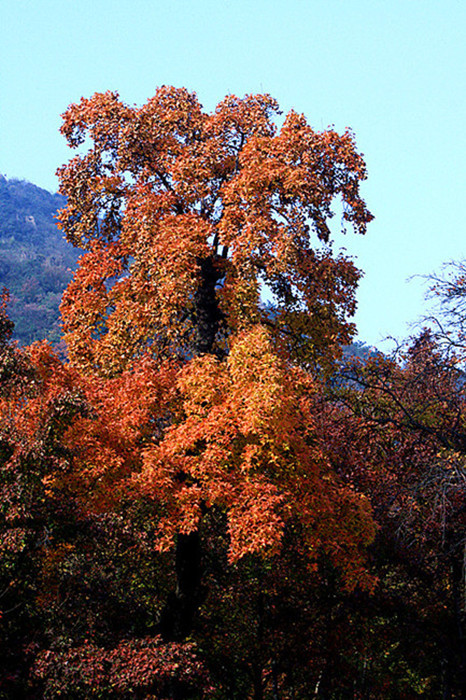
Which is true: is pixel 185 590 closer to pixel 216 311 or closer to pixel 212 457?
pixel 212 457

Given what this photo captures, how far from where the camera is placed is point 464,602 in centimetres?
1545

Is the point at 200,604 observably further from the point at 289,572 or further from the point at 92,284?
the point at 92,284

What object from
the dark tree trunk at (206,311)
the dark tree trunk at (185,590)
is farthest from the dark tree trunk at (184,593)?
the dark tree trunk at (206,311)

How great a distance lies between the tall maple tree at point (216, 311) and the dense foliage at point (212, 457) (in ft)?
0.22

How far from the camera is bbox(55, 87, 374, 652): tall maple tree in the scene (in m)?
15.1

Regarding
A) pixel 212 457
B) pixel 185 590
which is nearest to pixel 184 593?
pixel 185 590

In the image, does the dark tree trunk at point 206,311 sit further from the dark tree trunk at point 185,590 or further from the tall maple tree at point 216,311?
the dark tree trunk at point 185,590

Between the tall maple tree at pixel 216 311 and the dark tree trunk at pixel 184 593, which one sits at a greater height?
the tall maple tree at pixel 216 311

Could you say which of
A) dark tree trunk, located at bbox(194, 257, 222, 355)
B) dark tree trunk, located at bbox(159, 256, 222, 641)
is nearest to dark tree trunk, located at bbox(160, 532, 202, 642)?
dark tree trunk, located at bbox(159, 256, 222, 641)

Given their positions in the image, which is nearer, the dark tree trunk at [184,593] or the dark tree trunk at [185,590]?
the dark tree trunk at [184,593]

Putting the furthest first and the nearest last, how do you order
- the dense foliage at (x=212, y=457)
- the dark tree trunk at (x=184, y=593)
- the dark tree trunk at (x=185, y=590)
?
1. the dark tree trunk at (x=185, y=590)
2. the dark tree trunk at (x=184, y=593)
3. the dense foliage at (x=212, y=457)

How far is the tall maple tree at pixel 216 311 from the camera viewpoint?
15109mm

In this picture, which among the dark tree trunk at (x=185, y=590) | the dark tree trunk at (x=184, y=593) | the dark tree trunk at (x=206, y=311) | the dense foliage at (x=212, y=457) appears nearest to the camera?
the dense foliage at (x=212, y=457)

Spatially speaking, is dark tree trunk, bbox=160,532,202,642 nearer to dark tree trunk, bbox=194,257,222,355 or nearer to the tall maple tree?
the tall maple tree
